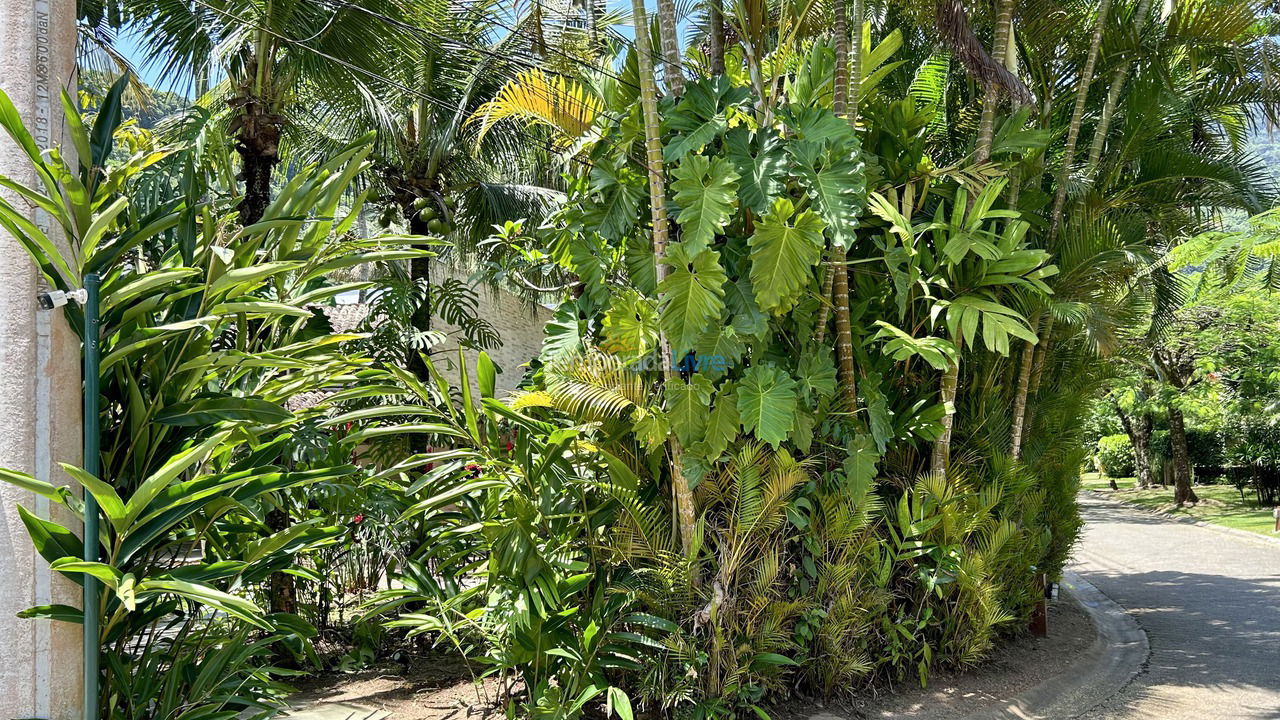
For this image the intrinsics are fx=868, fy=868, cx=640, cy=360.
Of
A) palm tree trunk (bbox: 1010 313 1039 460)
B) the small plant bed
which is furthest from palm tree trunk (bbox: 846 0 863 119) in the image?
the small plant bed

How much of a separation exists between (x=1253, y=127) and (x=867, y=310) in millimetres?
6338

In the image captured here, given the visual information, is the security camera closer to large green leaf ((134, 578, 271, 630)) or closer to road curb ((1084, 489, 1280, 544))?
large green leaf ((134, 578, 271, 630))

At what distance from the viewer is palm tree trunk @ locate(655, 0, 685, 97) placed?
18.1 feet

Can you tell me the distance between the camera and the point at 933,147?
832 cm

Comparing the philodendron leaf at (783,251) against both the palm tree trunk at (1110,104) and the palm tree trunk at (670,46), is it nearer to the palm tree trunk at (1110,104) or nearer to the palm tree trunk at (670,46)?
the palm tree trunk at (670,46)

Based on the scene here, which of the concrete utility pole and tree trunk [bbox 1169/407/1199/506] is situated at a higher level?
the concrete utility pole

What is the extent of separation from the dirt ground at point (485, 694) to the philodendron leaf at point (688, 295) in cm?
263

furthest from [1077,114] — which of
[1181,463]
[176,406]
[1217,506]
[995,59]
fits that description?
[1217,506]

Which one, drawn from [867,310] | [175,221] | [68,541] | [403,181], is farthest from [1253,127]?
[68,541]

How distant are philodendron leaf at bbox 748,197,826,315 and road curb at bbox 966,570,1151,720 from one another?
3.38 meters

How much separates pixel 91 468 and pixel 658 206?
11.1 feet

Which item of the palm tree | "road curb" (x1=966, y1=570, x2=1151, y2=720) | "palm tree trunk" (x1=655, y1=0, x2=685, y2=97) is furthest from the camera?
the palm tree

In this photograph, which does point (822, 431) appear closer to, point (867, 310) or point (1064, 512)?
point (867, 310)

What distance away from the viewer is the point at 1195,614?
31.5 feet
